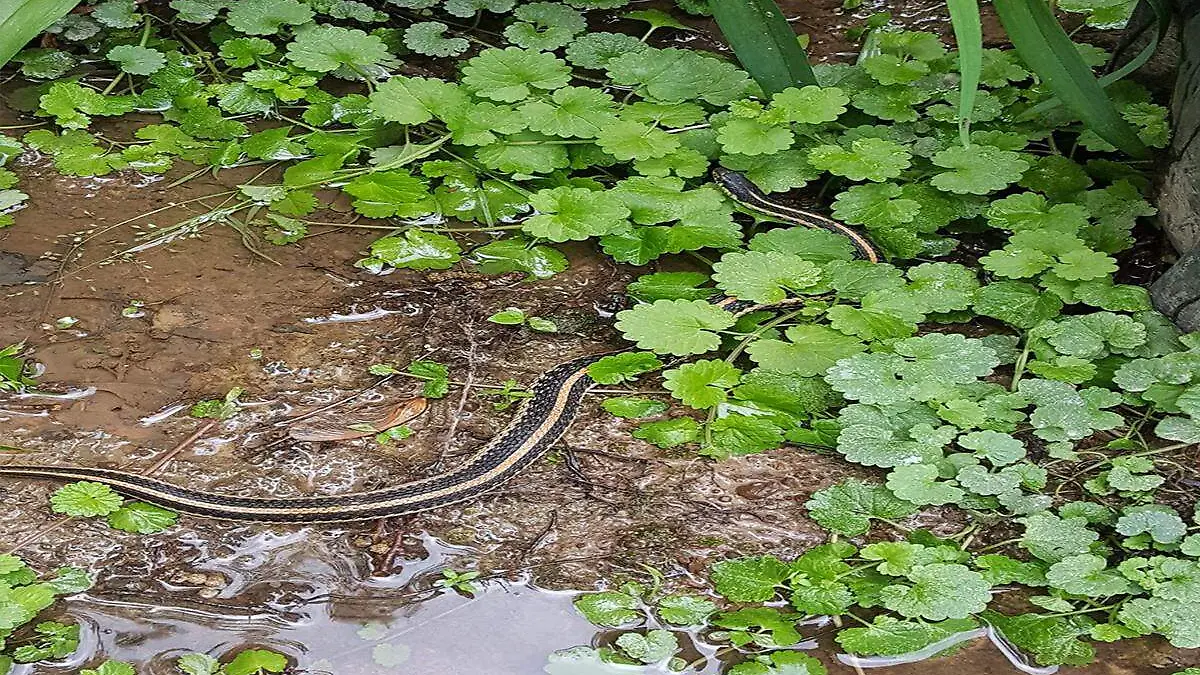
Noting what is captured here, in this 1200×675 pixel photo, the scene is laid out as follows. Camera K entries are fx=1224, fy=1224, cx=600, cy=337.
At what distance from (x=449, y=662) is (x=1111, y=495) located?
194cm

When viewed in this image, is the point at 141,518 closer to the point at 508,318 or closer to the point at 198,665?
the point at 198,665

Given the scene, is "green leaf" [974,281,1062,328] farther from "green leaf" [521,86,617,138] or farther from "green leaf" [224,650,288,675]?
"green leaf" [224,650,288,675]

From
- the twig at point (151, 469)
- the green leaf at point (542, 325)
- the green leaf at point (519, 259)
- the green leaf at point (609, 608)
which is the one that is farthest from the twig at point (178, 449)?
the green leaf at point (609, 608)

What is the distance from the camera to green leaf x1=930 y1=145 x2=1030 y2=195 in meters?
4.61

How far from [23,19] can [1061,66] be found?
3.81 meters

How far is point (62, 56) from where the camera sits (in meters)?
5.71

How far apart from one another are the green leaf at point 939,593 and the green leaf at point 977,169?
1884 mm

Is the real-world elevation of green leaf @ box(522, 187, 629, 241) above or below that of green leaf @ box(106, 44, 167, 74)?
above

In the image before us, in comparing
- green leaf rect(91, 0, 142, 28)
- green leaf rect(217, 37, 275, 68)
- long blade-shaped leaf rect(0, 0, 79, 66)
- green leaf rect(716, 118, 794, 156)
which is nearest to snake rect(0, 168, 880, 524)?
green leaf rect(716, 118, 794, 156)

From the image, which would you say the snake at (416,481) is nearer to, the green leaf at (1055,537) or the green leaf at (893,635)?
the green leaf at (893,635)

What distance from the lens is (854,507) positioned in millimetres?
3457

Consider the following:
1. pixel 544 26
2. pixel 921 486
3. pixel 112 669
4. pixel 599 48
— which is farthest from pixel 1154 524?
pixel 544 26

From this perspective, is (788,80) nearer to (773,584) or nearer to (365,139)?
(365,139)

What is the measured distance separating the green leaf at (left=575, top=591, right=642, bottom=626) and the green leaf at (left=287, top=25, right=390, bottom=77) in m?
2.98
